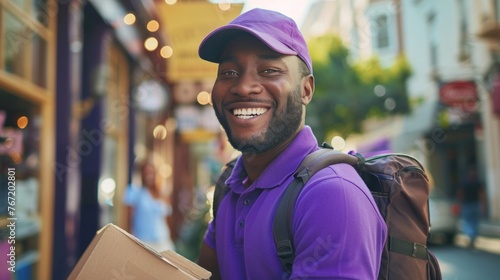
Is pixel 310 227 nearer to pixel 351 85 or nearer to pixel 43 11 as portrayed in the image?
pixel 43 11

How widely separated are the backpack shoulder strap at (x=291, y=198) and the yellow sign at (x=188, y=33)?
438 cm

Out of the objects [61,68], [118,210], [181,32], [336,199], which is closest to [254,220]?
[336,199]

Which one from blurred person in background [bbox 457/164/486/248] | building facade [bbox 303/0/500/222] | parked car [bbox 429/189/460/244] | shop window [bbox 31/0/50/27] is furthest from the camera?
building facade [bbox 303/0/500/222]

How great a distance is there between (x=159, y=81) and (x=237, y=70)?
825 centimetres

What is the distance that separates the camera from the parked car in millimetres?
9852

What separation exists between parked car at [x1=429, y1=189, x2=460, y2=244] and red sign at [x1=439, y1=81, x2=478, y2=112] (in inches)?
79.0

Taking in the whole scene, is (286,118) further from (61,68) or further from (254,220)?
(61,68)

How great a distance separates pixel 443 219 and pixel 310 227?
9714 mm

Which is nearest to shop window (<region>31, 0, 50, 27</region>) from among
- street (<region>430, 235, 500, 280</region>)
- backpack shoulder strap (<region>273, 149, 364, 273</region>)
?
backpack shoulder strap (<region>273, 149, 364, 273</region>)

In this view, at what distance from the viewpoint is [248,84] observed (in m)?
1.60

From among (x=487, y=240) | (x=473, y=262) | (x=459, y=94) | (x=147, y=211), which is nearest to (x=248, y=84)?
(x=147, y=211)

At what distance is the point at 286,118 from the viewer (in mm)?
1647

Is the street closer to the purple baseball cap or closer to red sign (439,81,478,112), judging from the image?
red sign (439,81,478,112)

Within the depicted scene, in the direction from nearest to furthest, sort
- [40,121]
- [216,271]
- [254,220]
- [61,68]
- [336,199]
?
[336,199], [254,220], [216,271], [40,121], [61,68]
